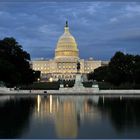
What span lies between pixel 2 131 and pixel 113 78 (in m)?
51.4

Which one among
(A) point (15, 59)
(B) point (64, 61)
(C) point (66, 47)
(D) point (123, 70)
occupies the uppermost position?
(C) point (66, 47)

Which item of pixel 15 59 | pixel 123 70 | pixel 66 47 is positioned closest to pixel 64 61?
pixel 66 47

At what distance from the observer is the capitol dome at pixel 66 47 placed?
166375mm

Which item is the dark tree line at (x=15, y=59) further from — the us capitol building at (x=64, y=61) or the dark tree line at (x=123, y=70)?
the us capitol building at (x=64, y=61)

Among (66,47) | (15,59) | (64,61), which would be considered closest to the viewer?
(15,59)

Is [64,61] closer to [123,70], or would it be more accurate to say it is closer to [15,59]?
[15,59]

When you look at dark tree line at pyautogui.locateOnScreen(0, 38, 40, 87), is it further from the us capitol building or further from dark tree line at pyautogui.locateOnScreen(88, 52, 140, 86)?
the us capitol building

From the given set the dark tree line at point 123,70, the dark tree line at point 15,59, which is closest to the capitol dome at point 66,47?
the dark tree line at point 15,59

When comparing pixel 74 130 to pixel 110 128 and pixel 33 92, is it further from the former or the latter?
pixel 33 92

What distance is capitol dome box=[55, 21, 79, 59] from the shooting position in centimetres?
16638

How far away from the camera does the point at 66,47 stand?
166250 millimetres

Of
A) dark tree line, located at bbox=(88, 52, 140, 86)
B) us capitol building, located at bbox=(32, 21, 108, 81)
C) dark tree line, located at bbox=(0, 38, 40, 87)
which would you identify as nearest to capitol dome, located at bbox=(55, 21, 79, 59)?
us capitol building, located at bbox=(32, 21, 108, 81)

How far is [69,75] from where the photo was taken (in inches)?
6836

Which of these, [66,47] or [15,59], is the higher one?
[66,47]
